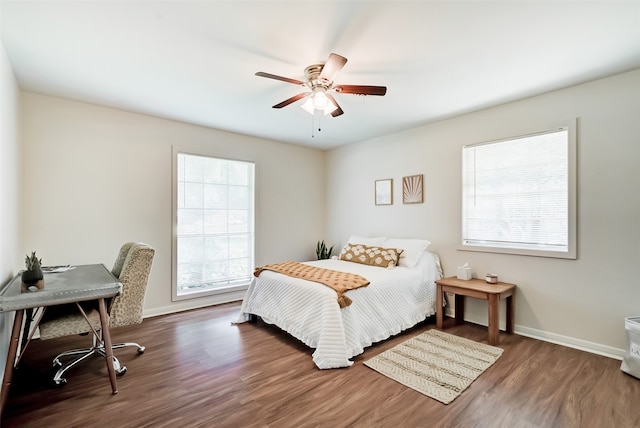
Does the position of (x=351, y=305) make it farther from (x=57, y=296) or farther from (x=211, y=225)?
(x=211, y=225)

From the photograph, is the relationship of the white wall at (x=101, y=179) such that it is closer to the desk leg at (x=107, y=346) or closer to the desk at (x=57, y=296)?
the desk at (x=57, y=296)

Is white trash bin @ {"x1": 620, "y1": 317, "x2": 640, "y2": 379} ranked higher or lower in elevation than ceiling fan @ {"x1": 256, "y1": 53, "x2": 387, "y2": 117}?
lower

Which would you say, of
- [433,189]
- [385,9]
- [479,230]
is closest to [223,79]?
[385,9]

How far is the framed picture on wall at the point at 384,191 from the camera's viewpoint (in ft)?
14.7

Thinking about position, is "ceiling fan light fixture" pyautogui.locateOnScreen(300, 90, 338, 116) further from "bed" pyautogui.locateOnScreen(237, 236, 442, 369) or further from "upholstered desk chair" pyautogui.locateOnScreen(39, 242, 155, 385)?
"upholstered desk chair" pyautogui.locateOnScreen(39, 242, 155, 385)

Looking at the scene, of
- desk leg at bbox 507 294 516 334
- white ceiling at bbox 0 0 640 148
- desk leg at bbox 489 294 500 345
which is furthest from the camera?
desk leg at bbox 507 294 516 334

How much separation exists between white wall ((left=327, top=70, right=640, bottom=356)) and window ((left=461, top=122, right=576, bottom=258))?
0.09 metres

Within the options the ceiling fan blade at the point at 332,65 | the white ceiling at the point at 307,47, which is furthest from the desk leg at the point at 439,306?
the ceiling fan blade at the point at 332,65

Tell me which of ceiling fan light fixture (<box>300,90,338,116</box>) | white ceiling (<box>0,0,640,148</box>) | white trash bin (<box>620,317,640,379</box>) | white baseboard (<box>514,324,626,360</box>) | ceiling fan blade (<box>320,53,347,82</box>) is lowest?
white baseboard (<box>514,324,626,360</box>)

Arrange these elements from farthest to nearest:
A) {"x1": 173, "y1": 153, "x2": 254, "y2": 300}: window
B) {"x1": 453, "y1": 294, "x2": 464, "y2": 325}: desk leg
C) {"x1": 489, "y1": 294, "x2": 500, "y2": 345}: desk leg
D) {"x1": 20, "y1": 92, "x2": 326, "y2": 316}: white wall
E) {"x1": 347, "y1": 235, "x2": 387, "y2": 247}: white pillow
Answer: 1. {"x1": 347, "y1": 235, "x2": 387, "y2": 247}: white pillow
2. {"x1": 173, "y1": 153, "x2": 254, "y2": 300}: window
3. {"x1": 453, "y1": 294, "x2": 464, "y2": 325}: desk leg
4. {"x1": 20, "y1": 92, "x2": 326, "y2": 316}: white wall
5. {"x1": 489, "y1": 294, "x2": 500, "y2": 345}: desk leg

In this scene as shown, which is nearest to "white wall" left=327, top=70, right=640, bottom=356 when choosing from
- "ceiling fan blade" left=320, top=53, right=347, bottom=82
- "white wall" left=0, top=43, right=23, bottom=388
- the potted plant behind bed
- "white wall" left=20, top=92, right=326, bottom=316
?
the potted plant behind bed

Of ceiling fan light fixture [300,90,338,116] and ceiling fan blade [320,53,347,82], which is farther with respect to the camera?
ceiling fan light fixture [300,90,338,116]

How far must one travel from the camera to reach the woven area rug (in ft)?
7.22

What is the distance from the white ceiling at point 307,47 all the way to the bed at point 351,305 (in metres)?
1.94
